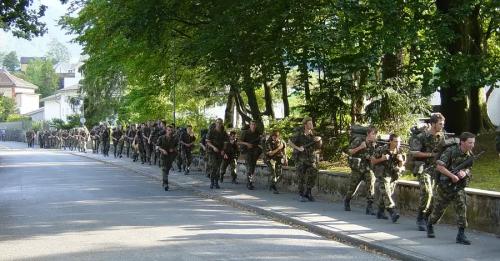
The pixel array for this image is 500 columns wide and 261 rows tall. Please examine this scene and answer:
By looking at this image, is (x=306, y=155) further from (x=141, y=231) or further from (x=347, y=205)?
(x=141, y=231)

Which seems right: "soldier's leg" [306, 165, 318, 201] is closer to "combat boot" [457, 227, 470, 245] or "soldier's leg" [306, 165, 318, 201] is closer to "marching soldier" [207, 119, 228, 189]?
"marching soldier" [207, 119, 228, 189]

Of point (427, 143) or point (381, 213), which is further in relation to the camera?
point (381, 213)

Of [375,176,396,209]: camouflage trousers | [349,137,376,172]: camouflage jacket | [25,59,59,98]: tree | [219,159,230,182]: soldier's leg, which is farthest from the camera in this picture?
[25,59,59,98]: tree

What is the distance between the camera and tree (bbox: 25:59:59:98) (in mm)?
157250

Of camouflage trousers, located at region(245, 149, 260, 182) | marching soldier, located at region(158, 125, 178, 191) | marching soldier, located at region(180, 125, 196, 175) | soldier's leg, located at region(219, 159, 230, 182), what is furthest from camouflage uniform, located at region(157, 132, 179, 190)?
marching soldier, located at region(180, 125, 196, 175)

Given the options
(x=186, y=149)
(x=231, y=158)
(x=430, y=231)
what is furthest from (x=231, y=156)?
(x=430, y=231)

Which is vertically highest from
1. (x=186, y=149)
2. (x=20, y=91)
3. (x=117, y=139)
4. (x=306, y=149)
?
(x=20, y=91)

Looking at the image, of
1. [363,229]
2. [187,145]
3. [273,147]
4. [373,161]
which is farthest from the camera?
[187,145]

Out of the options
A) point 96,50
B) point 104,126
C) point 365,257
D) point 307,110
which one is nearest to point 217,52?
point 307,110

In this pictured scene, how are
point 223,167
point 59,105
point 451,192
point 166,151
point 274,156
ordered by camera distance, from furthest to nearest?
1. point 59,105
2. point 223,167
3. point 166,151
4. point 274,156
5. point 451,192

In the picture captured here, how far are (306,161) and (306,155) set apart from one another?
138 millimetres

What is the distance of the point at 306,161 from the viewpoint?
564 inches

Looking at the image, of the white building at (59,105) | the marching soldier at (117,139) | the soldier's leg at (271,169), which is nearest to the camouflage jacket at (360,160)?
the soldier's leg at (271,169)

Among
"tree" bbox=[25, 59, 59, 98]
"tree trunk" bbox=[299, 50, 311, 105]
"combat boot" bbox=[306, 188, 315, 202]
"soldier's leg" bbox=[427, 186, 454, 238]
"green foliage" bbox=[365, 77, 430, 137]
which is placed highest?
"tree" bbox=[25, 59, 59, 98]
